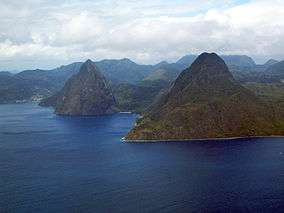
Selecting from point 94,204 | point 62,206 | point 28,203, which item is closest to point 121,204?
point 94,204

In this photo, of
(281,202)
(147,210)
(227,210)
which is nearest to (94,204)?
(147,210)

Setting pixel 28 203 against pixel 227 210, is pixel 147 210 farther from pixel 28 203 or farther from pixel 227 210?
pixel 28 203

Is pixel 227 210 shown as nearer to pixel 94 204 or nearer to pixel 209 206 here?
pixel 209 206

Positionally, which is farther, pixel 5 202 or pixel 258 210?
pixel 5 202

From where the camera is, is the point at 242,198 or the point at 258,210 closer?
the point at 258,210

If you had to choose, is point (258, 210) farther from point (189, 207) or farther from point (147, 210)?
point (147, 210)

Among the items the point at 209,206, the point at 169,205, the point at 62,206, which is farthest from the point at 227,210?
the point at 62,206

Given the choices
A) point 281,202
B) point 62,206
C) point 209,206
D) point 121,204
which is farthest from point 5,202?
point 281,202
